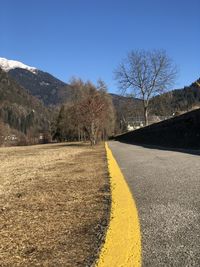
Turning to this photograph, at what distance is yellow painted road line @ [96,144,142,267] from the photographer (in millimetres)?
2908

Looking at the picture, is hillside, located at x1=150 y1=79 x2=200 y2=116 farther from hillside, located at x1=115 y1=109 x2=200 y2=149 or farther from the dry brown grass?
the dry brown grass

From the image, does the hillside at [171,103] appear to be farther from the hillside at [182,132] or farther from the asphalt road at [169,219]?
the asphalt road at [169,219]

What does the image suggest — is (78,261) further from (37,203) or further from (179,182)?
(179,182)

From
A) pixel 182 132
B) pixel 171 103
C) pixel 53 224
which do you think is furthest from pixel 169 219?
pixel 171 103

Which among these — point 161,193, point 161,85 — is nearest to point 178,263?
point 161,193

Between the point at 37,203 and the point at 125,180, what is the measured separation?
6.99 ft

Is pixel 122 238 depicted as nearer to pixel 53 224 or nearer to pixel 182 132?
pixel 53 224

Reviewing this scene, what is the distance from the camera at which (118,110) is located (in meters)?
131

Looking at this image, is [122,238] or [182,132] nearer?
[122,238]

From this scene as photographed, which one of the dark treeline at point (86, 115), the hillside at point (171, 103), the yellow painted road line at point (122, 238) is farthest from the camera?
the hillside at point (171, 103)

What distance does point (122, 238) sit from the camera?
3447mm

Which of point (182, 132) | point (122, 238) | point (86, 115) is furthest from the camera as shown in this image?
point (86, 115)

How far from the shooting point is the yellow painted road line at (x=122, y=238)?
9.54ft

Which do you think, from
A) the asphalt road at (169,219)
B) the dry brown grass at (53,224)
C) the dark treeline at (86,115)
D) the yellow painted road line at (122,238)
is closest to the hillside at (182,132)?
the dark treeline at (86,115)
